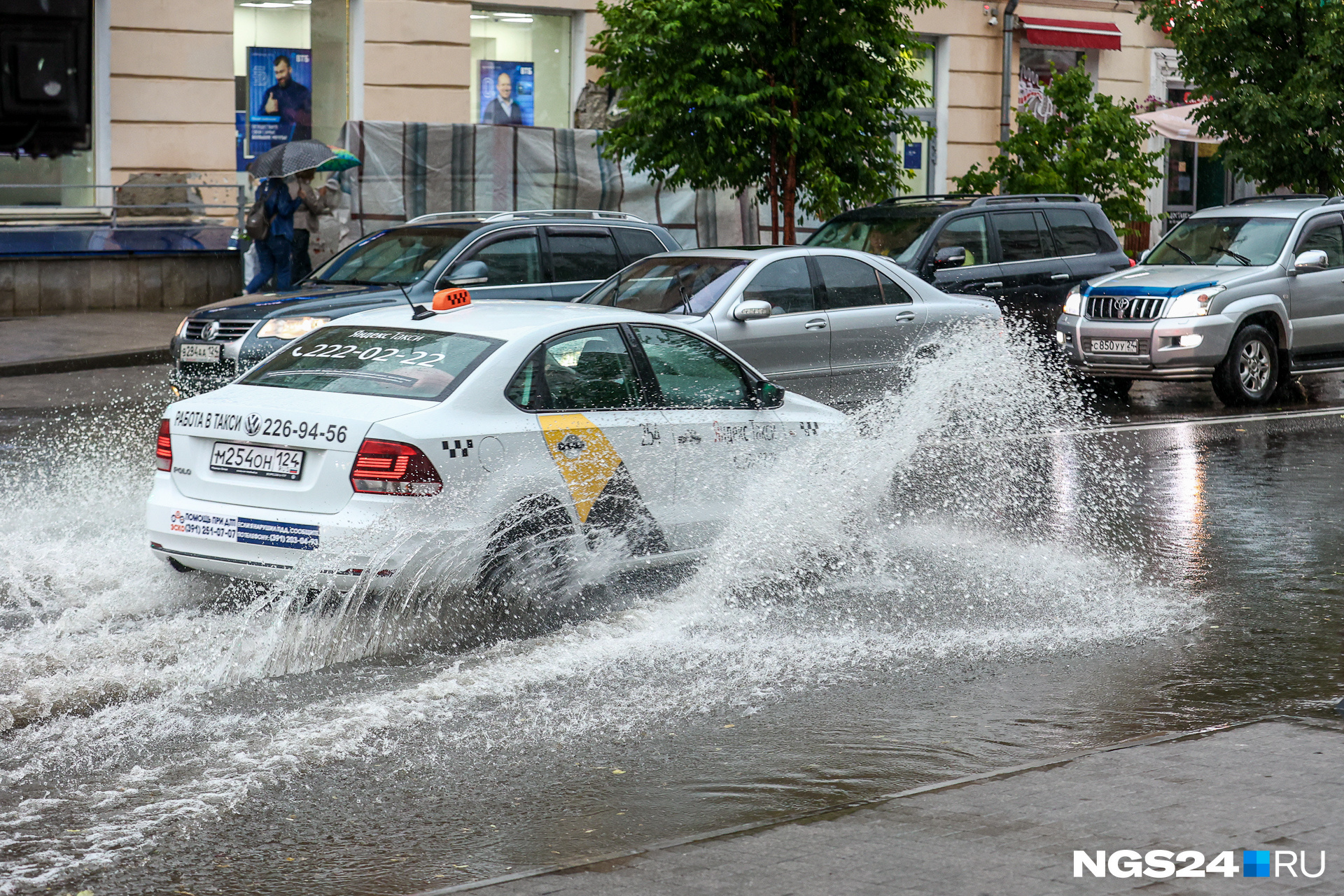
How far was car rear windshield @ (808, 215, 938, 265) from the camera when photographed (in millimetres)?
16547

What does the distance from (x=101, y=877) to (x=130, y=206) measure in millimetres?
18616

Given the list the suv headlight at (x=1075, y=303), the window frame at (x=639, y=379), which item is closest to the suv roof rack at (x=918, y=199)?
the suv headlight at (x=1075, y=303)

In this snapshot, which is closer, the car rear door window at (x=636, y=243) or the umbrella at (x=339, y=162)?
the car rear door window at (x=636, y=243)

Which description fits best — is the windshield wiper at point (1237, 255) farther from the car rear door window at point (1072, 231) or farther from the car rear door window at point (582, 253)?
the car rear door window at point (582, 253)

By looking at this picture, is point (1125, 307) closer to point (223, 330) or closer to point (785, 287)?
point (785, 287)

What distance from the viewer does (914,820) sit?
4.66 metres

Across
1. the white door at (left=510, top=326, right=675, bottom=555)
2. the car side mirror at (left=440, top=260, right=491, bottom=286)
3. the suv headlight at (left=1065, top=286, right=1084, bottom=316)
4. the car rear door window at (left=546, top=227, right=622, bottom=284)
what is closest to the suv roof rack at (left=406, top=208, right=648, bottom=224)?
the car rear door window at (left=546, top=227, right=622, bottom=284)

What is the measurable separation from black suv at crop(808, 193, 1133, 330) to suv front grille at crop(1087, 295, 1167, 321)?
1108 millimetres

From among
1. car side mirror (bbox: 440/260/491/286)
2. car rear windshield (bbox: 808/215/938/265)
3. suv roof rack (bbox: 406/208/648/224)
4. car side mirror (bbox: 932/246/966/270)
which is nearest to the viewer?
car side mirror (bbox: 440/260/491/286)

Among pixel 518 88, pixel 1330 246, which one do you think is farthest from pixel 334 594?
pixel 518 88

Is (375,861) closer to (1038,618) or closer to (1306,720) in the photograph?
(1306,720)

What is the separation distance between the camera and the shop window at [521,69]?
983 inches

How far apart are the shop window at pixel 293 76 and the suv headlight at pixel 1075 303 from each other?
1152 centimetres

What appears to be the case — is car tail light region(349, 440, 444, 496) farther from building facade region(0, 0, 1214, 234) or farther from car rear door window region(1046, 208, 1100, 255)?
building facade region(0, 0, 1214, 234)
